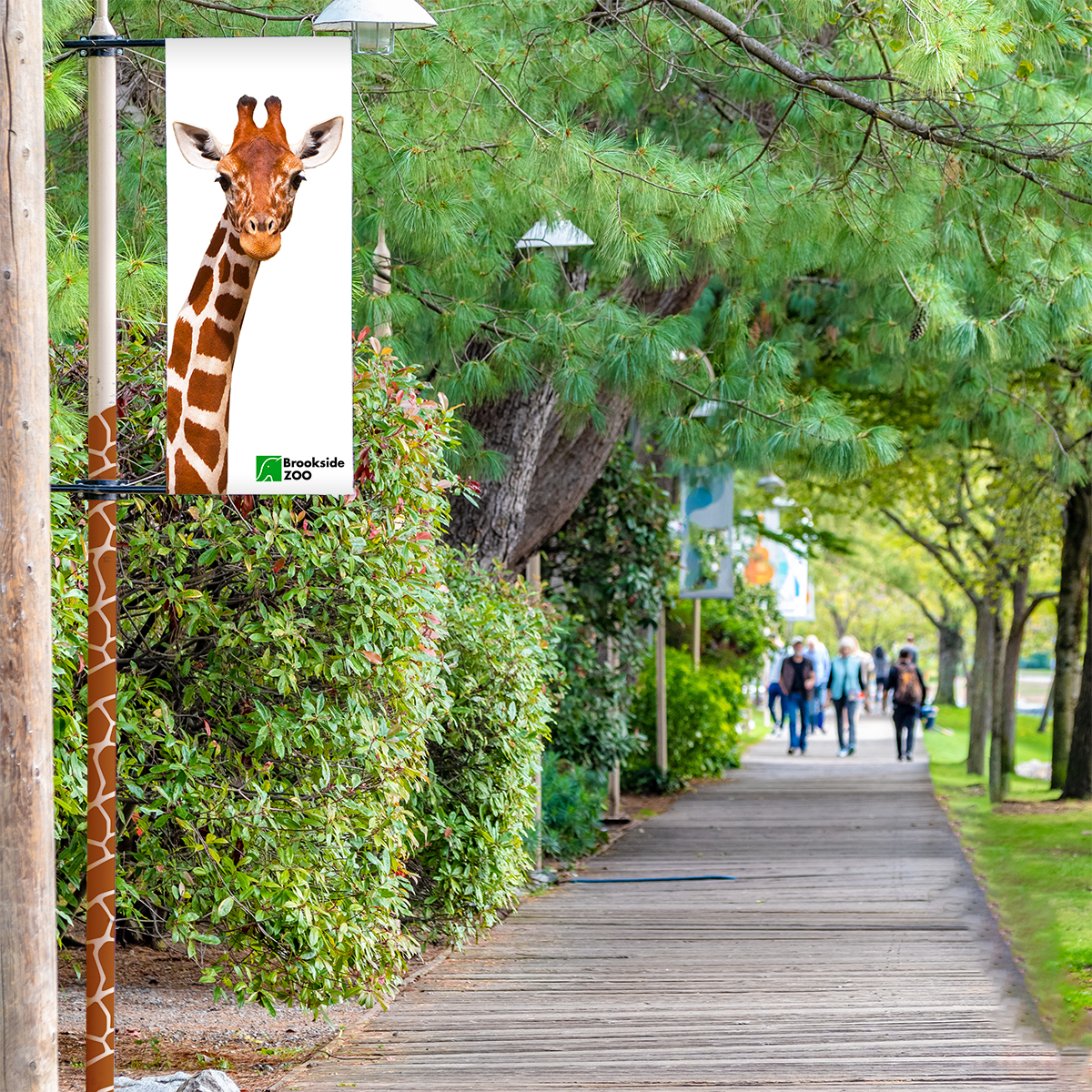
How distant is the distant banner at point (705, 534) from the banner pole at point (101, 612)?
9.91m

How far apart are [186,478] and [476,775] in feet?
12.1

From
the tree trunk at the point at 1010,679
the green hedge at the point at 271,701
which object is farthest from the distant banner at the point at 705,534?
the green hedge at the point at 271,701

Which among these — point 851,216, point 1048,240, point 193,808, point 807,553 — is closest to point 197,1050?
point 193,808

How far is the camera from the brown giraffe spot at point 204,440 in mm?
4039

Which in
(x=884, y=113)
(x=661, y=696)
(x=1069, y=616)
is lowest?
(x=661, y=696)

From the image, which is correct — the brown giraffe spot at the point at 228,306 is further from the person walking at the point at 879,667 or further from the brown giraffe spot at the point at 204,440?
the person walking at the point at 879,667

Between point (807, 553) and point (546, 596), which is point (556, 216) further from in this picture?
point (807, 553)

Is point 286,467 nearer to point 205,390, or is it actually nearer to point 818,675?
point 205,390

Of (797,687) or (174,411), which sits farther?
(797,687)

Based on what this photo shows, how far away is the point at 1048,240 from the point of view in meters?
8.05

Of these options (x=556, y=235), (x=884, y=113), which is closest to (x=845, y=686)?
(x=556, y=235)

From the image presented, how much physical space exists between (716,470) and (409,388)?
27.1 feet

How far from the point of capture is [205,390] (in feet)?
13.6

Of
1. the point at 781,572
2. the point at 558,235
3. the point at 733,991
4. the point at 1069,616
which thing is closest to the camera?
the point at 733,991
